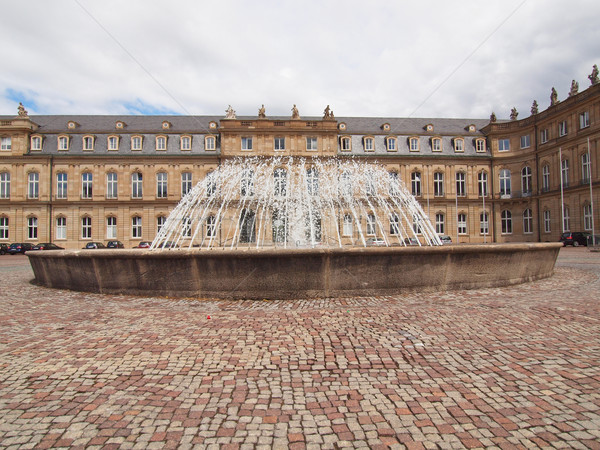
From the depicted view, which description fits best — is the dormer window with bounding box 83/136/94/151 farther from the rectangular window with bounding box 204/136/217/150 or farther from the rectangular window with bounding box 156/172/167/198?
the rectangular window with bounding box 204/136/217/150

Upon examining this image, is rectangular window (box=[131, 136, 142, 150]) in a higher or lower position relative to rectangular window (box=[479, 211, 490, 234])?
higher

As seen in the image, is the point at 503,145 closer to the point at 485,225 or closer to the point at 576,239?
the point at 485,225

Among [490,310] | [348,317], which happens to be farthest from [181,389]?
[490,310]

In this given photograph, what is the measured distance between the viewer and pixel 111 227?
46000mm

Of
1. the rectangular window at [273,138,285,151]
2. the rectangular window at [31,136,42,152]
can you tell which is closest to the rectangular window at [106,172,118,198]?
the rectangular window at [31,136,42,152]

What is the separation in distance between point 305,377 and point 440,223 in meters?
48.4

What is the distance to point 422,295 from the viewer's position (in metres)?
8.13

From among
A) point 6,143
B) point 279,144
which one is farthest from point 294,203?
point 6,143

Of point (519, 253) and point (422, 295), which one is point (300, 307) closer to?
point (422, 295)

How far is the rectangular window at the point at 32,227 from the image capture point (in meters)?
45.4

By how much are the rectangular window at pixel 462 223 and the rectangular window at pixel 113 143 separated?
1754 inches

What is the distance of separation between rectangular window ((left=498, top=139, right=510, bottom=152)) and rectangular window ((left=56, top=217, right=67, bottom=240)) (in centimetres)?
5567

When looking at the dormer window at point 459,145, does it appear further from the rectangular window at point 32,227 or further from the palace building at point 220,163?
the rectangular window at point 32,227

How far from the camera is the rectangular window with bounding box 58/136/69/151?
4612 cm
